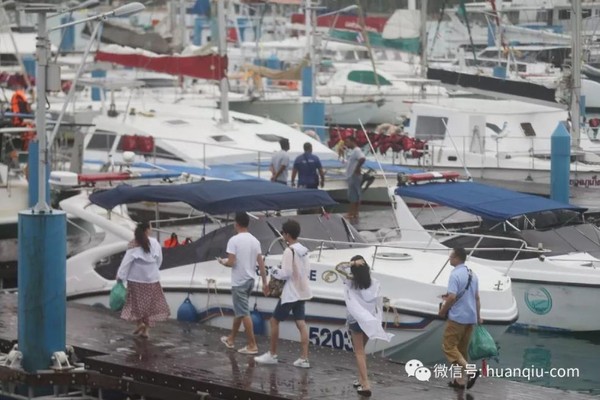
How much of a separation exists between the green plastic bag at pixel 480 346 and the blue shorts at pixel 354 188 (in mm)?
11551

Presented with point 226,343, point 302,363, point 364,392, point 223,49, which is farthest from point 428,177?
point 223,49

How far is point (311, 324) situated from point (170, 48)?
2026cm

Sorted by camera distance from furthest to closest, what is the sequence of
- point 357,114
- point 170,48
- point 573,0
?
point 357,114, point 170,48, point 573,0

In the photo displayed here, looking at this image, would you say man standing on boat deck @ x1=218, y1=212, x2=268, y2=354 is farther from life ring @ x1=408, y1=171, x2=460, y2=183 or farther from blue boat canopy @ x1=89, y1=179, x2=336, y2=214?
life ring @ x1=408, y1=171, x2=460, y2=183

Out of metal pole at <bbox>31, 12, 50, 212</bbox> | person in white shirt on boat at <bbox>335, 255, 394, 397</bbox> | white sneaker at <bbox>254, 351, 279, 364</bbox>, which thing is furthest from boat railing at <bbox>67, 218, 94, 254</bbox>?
person in white shirt on boat at <bbox>335, 255, 394, 397</bbox>

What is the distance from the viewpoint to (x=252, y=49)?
58.7 metres

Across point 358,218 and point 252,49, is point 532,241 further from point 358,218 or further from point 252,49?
point 252,49

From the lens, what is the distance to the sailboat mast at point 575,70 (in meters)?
28.8

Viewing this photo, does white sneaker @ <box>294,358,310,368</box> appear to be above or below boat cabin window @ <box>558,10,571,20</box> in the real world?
below

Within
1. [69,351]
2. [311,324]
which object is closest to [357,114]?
[311,324]

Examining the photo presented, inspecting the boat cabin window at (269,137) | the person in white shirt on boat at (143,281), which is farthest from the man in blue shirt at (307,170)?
the person in white shirt on boat at (143,281)

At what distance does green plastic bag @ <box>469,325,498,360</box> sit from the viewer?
15.0 meters

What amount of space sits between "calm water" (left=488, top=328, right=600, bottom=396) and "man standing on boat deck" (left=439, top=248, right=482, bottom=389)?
3.93 m

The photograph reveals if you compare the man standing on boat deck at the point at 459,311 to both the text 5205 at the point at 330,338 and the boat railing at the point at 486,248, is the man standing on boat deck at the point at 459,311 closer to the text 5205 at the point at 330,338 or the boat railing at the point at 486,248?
the text 5205 at the point at 330,338
